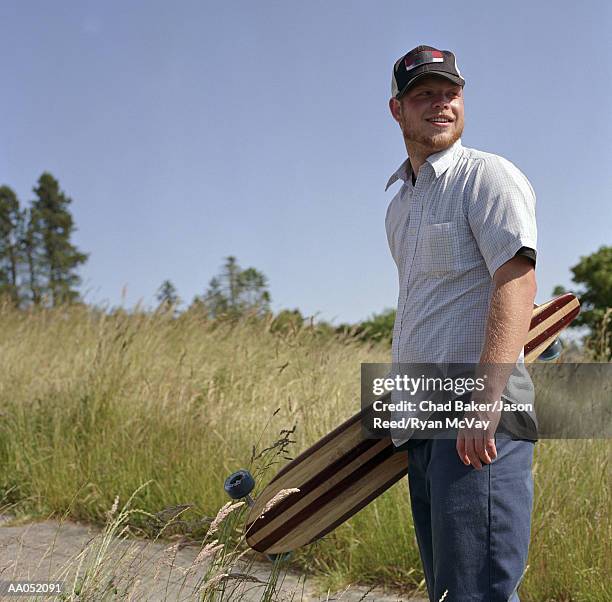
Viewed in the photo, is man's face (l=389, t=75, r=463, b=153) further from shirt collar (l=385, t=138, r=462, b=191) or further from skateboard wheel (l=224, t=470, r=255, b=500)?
skateboard wheel (l=224, t=470, r=255, b=500)

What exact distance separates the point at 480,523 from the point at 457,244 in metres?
0.75

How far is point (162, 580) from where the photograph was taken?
3553mm

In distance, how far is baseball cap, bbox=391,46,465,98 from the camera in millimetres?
2266

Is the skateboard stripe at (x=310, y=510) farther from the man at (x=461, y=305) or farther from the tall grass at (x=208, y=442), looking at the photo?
the man at (x=461, y=305)

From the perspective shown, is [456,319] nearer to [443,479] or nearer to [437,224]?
[437,224]

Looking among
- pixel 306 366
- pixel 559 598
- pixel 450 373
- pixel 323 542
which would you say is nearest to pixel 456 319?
pixel 450 373

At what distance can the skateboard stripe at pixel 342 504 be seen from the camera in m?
2.62

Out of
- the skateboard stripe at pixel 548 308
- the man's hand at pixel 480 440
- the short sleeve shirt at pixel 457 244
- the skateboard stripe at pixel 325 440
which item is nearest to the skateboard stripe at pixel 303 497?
the skateboard stripe at pixel 325 440

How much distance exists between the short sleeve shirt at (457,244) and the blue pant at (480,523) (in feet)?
0.98

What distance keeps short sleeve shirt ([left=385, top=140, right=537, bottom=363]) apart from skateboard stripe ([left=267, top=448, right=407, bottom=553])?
499 mm

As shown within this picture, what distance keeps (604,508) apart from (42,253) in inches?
1514

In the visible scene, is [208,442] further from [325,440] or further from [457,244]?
[457,244]

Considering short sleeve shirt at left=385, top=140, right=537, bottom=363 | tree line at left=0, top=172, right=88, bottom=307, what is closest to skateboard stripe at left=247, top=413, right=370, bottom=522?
short sleeve shirt at left=385, top=140, right=537, bottom=363

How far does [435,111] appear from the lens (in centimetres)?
228
